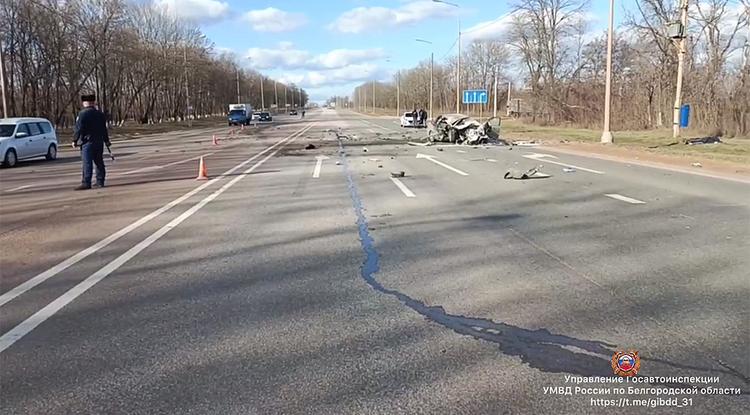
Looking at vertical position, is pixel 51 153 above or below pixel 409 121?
below

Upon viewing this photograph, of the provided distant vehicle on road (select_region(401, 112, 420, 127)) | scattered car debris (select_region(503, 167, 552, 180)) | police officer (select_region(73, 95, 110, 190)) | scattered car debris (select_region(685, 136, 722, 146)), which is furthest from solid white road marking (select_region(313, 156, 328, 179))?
distant vehicle on road (select_region(401, 112, 420, 127))

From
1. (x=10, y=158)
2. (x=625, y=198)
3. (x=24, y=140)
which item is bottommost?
(x=625, y=198)

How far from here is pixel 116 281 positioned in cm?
625

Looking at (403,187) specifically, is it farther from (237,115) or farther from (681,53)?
(237,115)

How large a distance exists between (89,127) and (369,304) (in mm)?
10808

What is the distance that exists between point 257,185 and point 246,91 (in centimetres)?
13661

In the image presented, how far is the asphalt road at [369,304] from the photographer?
3.73 m

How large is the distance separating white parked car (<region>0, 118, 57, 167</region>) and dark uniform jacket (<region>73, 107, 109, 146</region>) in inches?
453

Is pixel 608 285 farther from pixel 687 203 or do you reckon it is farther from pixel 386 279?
pixel 687 203

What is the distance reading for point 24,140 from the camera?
24266 millimetres

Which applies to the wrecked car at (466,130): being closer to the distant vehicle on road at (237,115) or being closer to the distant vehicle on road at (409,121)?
the distant vehicle on road at (409,121)

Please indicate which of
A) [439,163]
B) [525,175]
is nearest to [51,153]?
[439,163]

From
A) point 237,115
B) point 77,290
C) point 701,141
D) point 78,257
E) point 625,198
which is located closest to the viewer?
point 77,290

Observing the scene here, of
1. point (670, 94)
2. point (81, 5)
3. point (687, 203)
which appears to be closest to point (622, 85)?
point (670, 94)
